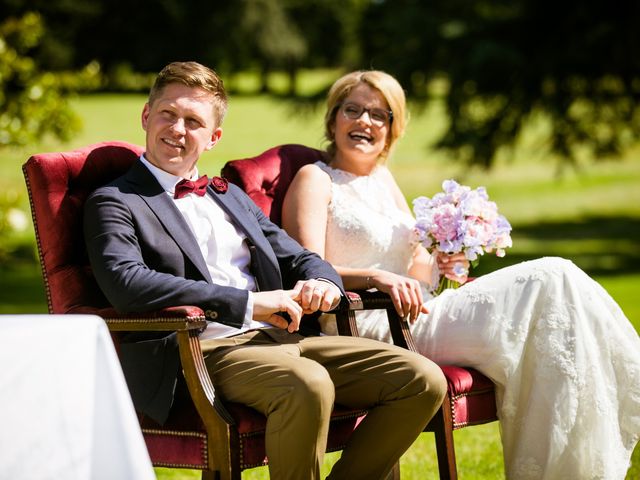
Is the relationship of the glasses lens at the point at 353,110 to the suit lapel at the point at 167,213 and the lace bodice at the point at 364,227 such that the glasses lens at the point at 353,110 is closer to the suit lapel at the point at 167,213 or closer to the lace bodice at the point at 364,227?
the lace bodice at the point at 364,227

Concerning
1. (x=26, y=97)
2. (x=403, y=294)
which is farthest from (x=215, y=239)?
(x=26, y=97)

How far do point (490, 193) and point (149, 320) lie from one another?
21.1 m

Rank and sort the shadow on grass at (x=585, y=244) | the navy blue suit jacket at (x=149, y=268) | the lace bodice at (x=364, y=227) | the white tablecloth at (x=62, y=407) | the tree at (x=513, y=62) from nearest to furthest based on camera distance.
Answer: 1. the white tablecloth at (x=62, y=407)
2. the navy blue suit jacket at (x=149, y=268)
3. the lace bodice at (x=364, y=227)
4. the tree at (x=513, y=62)
5. the shadow on grass at (x=585, y=244)

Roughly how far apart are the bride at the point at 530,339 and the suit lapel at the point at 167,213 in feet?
2.35

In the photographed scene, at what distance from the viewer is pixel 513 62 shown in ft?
42.0

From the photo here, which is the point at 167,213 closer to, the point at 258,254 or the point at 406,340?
the point at 258,254

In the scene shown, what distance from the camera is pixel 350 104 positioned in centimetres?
429

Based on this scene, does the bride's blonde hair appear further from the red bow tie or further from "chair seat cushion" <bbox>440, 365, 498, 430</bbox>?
"chair seat cushion" <bbox>440, 365, 498, 430</bbox>

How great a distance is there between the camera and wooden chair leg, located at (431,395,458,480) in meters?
3.58

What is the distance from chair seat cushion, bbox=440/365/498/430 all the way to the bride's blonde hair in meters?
1.17

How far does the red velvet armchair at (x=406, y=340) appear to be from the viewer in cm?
361

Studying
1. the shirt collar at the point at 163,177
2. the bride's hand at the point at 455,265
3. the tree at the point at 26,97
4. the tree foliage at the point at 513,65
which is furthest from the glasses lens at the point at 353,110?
the tree foliage at the point at 513,65

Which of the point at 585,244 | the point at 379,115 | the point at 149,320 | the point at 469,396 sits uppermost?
the point at 379,115

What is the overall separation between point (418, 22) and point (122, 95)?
27.6m
